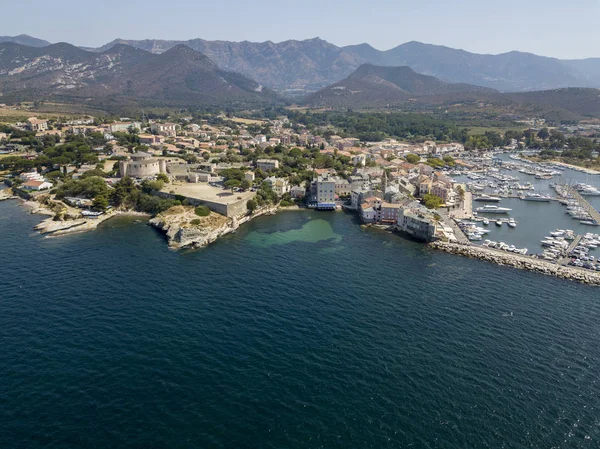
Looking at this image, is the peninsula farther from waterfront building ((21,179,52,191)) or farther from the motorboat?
the motorboat

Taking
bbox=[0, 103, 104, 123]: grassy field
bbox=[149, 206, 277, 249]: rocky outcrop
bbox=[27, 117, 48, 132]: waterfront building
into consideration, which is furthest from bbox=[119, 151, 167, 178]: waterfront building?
bbox=[0, 103, 104, 123]: grassy field

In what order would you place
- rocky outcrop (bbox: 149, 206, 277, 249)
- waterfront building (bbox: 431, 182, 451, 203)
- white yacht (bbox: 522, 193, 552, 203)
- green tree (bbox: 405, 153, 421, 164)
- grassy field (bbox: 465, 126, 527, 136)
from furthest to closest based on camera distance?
grassy field (bbox: 465, 126, 527, 136) → green tree (bbox: 405, 153, 421, 164) → white yacht (bbox: 522, 193, 552, 203) → waterfront building (bbox: 431, 182, 451, 203) → rocky outcrop (bbox: 149, 206, 277, 249)

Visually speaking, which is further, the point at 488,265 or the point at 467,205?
the point at 467,205

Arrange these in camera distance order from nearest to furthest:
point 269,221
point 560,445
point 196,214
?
point 560,445, point 196,214, point 269,221

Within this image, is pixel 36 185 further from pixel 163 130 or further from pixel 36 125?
pixel 163 130

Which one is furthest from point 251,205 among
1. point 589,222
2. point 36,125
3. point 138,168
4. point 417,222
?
point 36,125

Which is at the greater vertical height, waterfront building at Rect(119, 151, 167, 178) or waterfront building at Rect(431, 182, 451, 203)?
waterfront building at Rect(119, 151, 167, 178)

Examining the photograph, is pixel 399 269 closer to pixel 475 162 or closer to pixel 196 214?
pixel 196 214

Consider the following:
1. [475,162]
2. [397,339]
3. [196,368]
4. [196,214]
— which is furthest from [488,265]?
[475,162]
